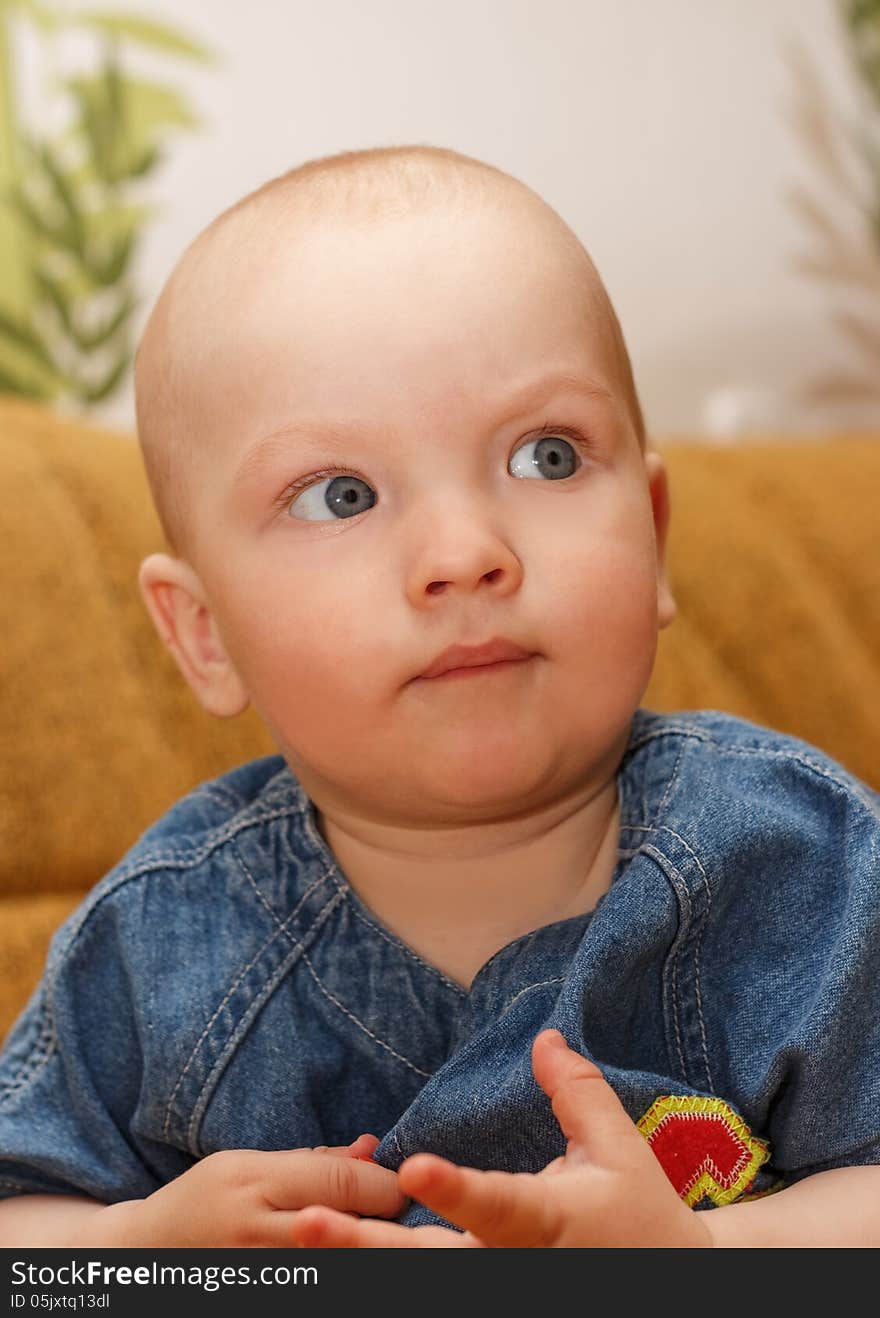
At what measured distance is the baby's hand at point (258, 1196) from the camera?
83 cm

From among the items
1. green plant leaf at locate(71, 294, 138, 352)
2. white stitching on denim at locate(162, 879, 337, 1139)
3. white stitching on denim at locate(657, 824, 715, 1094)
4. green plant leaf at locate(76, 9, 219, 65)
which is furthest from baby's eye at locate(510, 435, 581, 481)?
green plant leaf at locate(76, 9, 219, 65)

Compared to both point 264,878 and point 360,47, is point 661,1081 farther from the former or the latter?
point 360,47

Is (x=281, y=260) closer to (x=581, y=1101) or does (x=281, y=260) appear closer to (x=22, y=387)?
(x=581, y=1101)

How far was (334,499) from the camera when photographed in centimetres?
86

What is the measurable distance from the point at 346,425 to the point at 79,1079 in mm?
461

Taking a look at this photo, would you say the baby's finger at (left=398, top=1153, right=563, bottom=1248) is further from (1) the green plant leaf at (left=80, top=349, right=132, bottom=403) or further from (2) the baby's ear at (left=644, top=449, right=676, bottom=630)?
(1) the green plant leaf at (left=80, top=349, right=132, bottom=403)

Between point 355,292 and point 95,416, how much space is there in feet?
5.92

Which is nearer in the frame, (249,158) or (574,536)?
(574,536)

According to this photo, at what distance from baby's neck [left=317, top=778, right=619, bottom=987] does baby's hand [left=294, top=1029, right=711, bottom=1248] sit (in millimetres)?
201

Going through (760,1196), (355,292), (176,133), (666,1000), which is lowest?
(760,1196)

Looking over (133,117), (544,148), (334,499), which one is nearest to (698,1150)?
(334,499)

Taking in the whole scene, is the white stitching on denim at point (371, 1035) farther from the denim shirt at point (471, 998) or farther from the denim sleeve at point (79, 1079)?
the denim sleeve at point (79, 1079)
